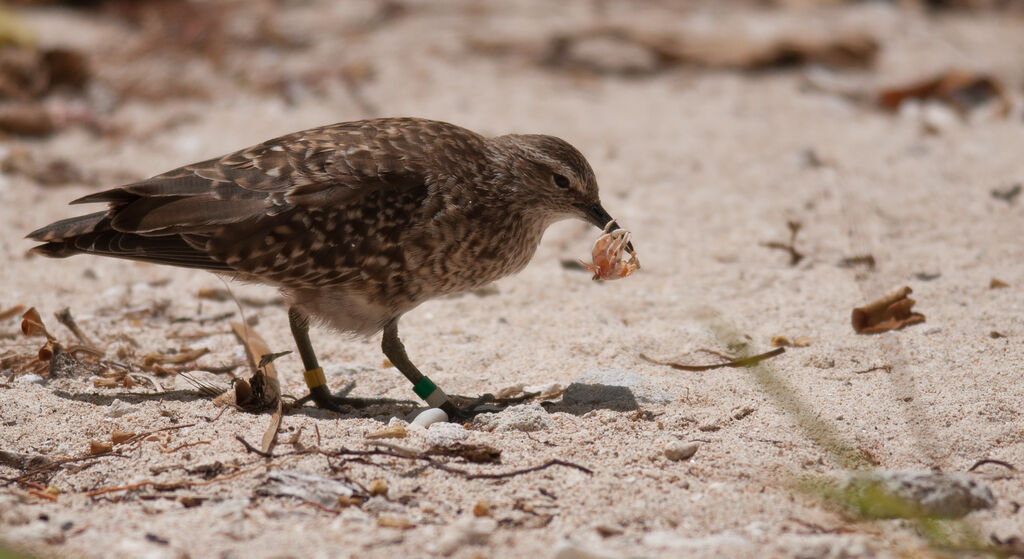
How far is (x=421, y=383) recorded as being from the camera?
16.8 feet

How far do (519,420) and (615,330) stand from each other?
143 cm

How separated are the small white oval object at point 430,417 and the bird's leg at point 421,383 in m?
0.10

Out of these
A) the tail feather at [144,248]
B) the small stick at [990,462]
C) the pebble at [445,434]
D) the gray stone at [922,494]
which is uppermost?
the tail feather at [144,248]

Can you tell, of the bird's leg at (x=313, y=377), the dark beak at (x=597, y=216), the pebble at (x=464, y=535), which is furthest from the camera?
the dark beak at (x=597, y=216)

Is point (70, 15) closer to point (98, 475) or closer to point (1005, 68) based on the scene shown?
point (98, 475)

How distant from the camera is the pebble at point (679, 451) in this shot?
4254mm

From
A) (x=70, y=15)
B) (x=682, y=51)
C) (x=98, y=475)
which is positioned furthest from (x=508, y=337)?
(x=70, y=15)

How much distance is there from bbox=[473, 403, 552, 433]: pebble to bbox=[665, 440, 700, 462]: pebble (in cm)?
57

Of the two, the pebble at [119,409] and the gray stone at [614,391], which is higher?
the pebble at [119,409]

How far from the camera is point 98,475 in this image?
13.7ft

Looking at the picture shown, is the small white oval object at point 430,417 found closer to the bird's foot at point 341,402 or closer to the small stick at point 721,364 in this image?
the bird's foot at point 341,402

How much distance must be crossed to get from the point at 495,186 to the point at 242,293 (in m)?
1.93

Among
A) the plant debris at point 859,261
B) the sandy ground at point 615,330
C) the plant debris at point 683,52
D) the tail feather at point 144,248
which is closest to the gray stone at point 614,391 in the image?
the sandy ground at point 615,330

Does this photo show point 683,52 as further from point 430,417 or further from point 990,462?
point 990,462
